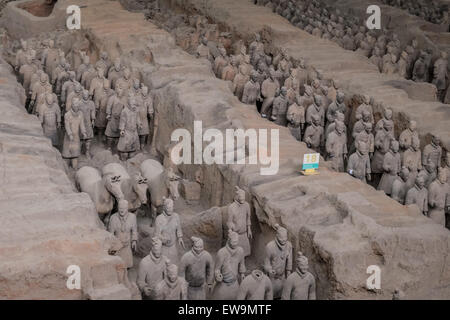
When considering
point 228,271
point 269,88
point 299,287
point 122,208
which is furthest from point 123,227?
point 269,88

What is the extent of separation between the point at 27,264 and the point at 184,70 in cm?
646

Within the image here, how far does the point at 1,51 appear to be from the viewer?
14227 millimetres

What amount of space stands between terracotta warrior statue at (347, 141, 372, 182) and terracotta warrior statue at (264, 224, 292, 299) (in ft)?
9.83

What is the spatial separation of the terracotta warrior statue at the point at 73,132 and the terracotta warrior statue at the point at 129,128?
0.59 meters

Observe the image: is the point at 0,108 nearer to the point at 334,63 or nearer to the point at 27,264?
the point at 27,264

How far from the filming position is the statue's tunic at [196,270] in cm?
752

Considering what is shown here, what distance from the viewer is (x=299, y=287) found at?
7.20 m

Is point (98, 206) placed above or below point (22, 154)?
below

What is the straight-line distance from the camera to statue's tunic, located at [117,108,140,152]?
11031 mm

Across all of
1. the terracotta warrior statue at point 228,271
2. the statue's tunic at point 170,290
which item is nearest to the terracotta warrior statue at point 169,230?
the terracotta warrior statue at point 228,271

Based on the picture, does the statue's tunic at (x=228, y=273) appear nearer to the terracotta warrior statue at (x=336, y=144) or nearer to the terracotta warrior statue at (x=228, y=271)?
the terracotta warrior statue at (x=228, y=271)

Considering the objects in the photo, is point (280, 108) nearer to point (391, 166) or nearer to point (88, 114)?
point (391, 166)

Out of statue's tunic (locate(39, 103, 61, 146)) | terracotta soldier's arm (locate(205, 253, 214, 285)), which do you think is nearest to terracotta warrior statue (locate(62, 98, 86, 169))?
statue's tunic (locate(39, 103, 61, 146))
